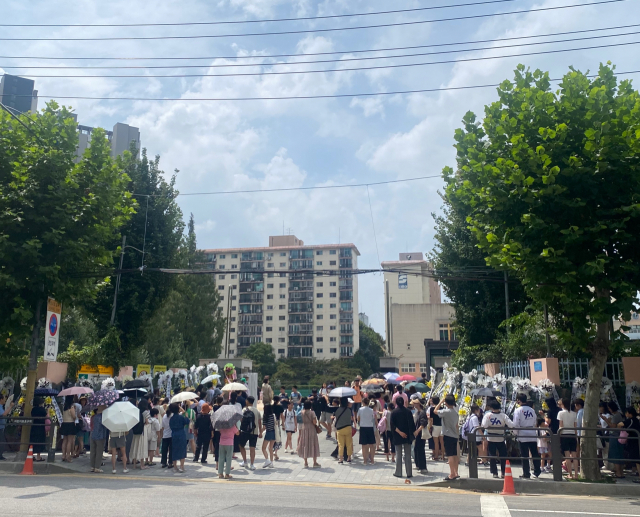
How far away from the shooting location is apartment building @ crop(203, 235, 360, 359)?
105m

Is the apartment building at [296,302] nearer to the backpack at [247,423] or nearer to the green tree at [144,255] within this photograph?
the green tree at [144,255]

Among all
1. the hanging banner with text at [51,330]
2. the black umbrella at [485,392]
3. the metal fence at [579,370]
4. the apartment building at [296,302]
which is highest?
the apartment building at [296,302]

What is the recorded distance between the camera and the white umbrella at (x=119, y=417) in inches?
500

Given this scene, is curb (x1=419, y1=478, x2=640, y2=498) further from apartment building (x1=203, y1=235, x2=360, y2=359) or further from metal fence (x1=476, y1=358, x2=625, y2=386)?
apartment building (x1=203, y1=235, x2=360, y2=359)

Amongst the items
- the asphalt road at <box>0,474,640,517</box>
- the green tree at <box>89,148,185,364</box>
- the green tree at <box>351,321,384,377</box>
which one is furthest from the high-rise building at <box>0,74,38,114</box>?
the asphalt road at <box>0,474,640,517</box>

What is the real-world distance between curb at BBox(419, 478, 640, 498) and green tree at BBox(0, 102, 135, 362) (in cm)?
1155

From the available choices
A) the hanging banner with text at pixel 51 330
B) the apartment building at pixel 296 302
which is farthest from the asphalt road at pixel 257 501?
the apartment building at pixel 296 302

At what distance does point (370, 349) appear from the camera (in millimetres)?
103625

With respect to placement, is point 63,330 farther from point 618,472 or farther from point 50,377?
point 618,472

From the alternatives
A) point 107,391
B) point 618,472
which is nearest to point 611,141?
A: point 618,472

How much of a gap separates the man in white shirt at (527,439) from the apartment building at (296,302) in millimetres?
89989

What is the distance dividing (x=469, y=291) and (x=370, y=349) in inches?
3142

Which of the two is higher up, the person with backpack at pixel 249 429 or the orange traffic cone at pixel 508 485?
the person with backpack at pixel 249 429

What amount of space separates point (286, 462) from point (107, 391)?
518 cm
